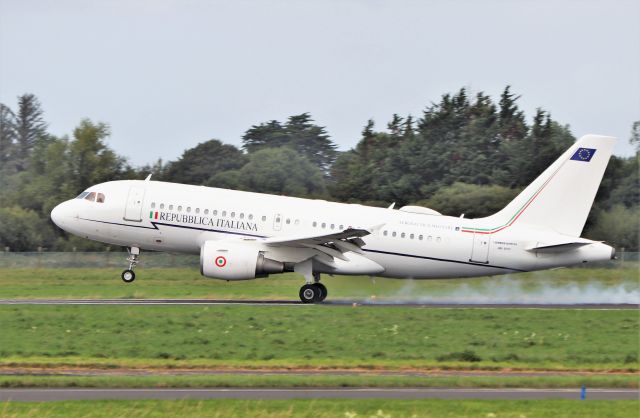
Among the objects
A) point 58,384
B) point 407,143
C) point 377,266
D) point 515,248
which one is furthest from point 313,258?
point 407,143

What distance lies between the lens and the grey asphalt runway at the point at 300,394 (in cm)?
1830

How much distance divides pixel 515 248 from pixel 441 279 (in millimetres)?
2977

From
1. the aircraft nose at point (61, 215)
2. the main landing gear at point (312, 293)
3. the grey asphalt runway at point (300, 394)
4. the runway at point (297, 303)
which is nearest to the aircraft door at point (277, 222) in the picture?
the main landing gear at point (312, 293)

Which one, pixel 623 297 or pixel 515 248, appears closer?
pixel 515 248

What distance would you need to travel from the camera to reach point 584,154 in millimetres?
37438

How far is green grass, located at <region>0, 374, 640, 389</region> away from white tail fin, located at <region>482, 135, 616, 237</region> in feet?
53.3

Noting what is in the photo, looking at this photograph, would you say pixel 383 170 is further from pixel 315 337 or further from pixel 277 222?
pixel 315 337

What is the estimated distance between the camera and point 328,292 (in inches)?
1516

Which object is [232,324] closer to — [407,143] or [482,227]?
[482,227]

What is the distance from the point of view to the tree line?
198 ft

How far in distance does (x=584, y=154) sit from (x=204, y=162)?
42.1 meters

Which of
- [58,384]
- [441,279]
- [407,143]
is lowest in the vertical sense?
[58,384]

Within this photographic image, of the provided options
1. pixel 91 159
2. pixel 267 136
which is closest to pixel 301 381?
pixel 91 159

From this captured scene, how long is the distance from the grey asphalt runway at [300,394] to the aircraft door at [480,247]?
56.8ft
